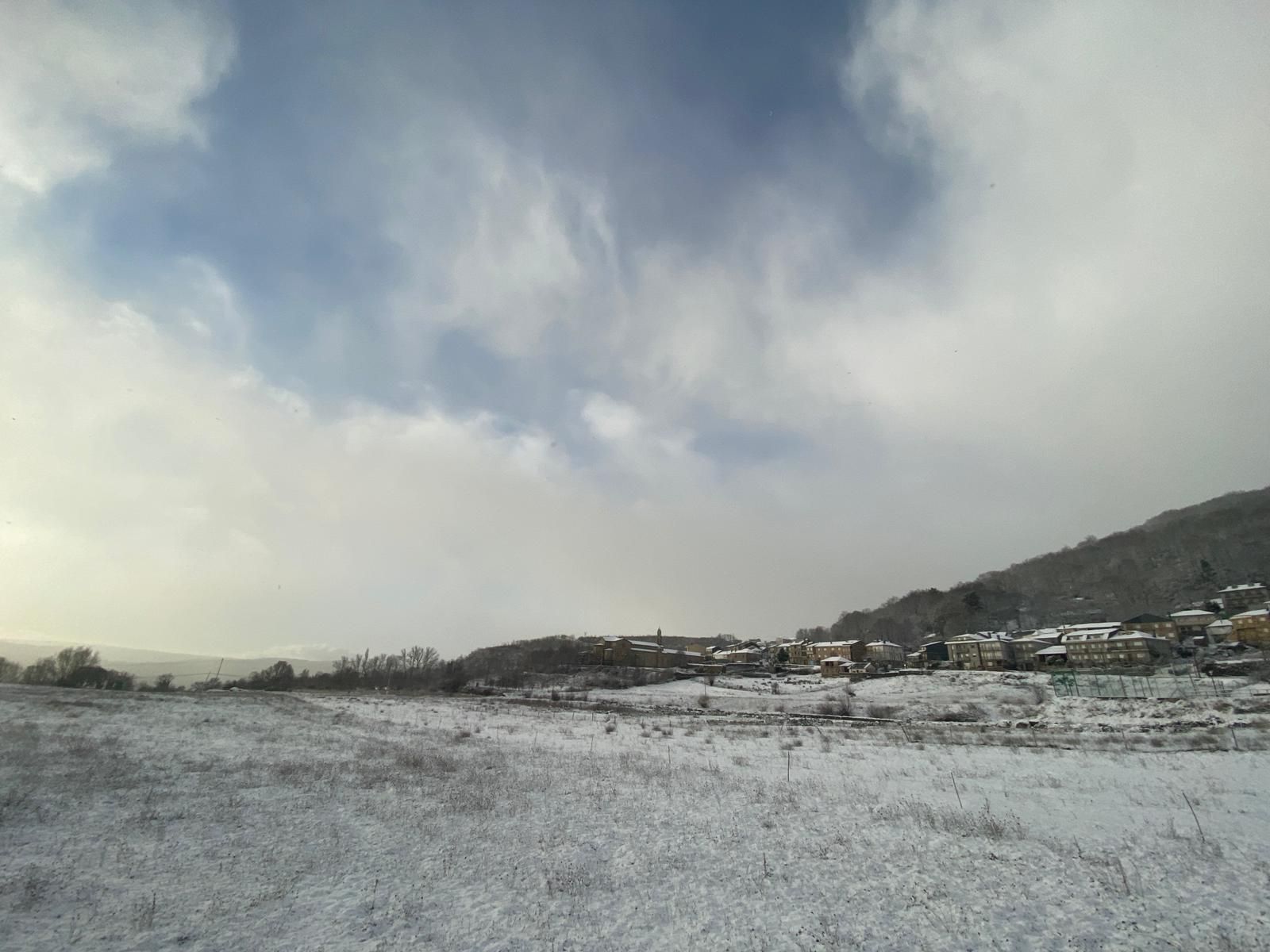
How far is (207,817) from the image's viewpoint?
14.2 meters

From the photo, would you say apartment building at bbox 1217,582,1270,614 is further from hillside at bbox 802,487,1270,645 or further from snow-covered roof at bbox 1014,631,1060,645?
snow-covered roof at bbox 1014,631,1060,645

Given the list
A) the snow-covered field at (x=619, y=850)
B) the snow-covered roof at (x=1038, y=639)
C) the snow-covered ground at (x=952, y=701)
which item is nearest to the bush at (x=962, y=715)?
the snow-covered ground at (x=952, y=701)

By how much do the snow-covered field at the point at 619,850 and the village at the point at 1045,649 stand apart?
9546cm

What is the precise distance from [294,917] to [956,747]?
30887 mm

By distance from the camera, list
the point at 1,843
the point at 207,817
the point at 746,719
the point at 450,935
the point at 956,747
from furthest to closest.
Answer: the point at 746,719 → the point at 956,747 → the point at 207,817 → the point at 1,843 → the point at 450,935

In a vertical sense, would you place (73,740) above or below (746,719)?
above

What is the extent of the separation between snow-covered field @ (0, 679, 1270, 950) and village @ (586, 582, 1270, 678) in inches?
3758

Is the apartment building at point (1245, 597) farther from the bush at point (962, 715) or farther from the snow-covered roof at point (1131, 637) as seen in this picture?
the bush at point (962, 715)

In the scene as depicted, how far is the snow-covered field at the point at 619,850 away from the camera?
9016mm

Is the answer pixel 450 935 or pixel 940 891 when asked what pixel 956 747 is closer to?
pixel 940 891

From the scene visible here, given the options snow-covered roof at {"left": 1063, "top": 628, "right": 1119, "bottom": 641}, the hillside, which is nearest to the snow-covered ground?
snow-covered roof at {"left": 1063, "top": 628, "right": 1119, "bottom": 641}

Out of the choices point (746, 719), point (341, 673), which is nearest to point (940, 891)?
point (746, 719)

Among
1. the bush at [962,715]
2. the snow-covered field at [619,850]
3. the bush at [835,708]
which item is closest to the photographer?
the snow-covered field at [619,850]

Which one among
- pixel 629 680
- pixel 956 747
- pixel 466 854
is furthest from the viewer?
pixel 629 680
